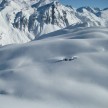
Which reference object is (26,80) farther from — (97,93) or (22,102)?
(97,93)

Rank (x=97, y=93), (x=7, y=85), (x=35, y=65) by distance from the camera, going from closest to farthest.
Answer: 1. (x=97, y=93)
2. (x=7, y=85)
3. (x=35, y=65)

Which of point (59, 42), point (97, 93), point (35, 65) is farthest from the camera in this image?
point (59, 42)

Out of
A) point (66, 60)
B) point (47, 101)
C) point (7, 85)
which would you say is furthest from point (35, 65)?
point (47, 101)

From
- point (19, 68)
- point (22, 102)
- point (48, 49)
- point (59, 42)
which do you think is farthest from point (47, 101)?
point (59, 42)

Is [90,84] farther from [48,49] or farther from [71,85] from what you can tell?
[48,49]

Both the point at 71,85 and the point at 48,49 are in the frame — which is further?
the point at 48,49

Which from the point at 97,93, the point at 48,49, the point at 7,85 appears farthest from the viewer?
the point at 48,49
